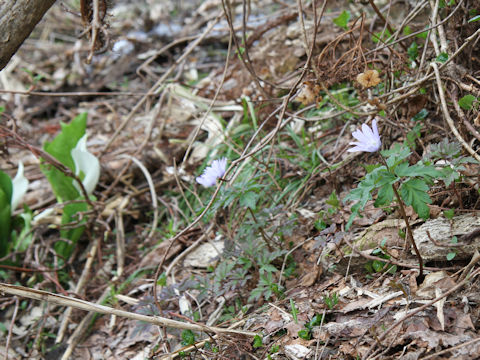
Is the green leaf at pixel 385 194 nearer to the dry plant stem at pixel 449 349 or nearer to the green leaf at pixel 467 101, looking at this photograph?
the dry plant stem at pixel 449 349

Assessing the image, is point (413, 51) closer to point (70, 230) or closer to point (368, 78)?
point (368, 78)

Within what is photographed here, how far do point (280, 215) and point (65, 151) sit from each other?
1315 mm

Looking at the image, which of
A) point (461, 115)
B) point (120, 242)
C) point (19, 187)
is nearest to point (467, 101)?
point (461, 115)

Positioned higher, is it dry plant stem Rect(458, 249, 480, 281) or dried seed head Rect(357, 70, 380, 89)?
dried seed head Rect(357, 70, 380, 89)

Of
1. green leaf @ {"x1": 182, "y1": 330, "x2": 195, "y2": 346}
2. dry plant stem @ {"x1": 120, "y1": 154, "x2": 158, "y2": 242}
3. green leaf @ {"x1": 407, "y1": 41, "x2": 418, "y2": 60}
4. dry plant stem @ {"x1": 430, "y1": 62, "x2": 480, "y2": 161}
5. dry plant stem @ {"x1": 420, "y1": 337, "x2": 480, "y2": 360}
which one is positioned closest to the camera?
dry plant stem @ {"x1": 420, "y1": 337, "x2": 480, "y2": 360}

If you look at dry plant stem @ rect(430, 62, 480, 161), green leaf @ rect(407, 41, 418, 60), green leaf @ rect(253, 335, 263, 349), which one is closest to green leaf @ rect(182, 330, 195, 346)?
green leaf @ rect(253, 335, 263, 349)

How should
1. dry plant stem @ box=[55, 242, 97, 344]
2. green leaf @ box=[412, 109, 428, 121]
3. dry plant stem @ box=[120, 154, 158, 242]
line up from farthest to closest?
dry plant stem @ box=[120, 154, 158, 242]
dry plant stem @ box=[55, 242, 97, 344]
green leaf @ box=[412, 109, 428, 121]

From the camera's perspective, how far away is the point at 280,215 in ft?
6.08

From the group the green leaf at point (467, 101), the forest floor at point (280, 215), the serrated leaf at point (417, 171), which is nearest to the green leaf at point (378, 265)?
the forest floor at point (280, 215)

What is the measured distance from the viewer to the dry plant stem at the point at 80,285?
2.02 metres

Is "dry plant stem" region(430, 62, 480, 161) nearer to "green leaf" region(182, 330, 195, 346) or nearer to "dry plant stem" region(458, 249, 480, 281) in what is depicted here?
"dry plant stem" region(458, 249, 480, 281)

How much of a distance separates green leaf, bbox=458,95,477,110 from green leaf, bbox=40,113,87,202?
1.87 meters

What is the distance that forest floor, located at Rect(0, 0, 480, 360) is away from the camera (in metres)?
1.27

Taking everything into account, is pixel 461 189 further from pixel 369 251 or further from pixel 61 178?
pixel 61 178
